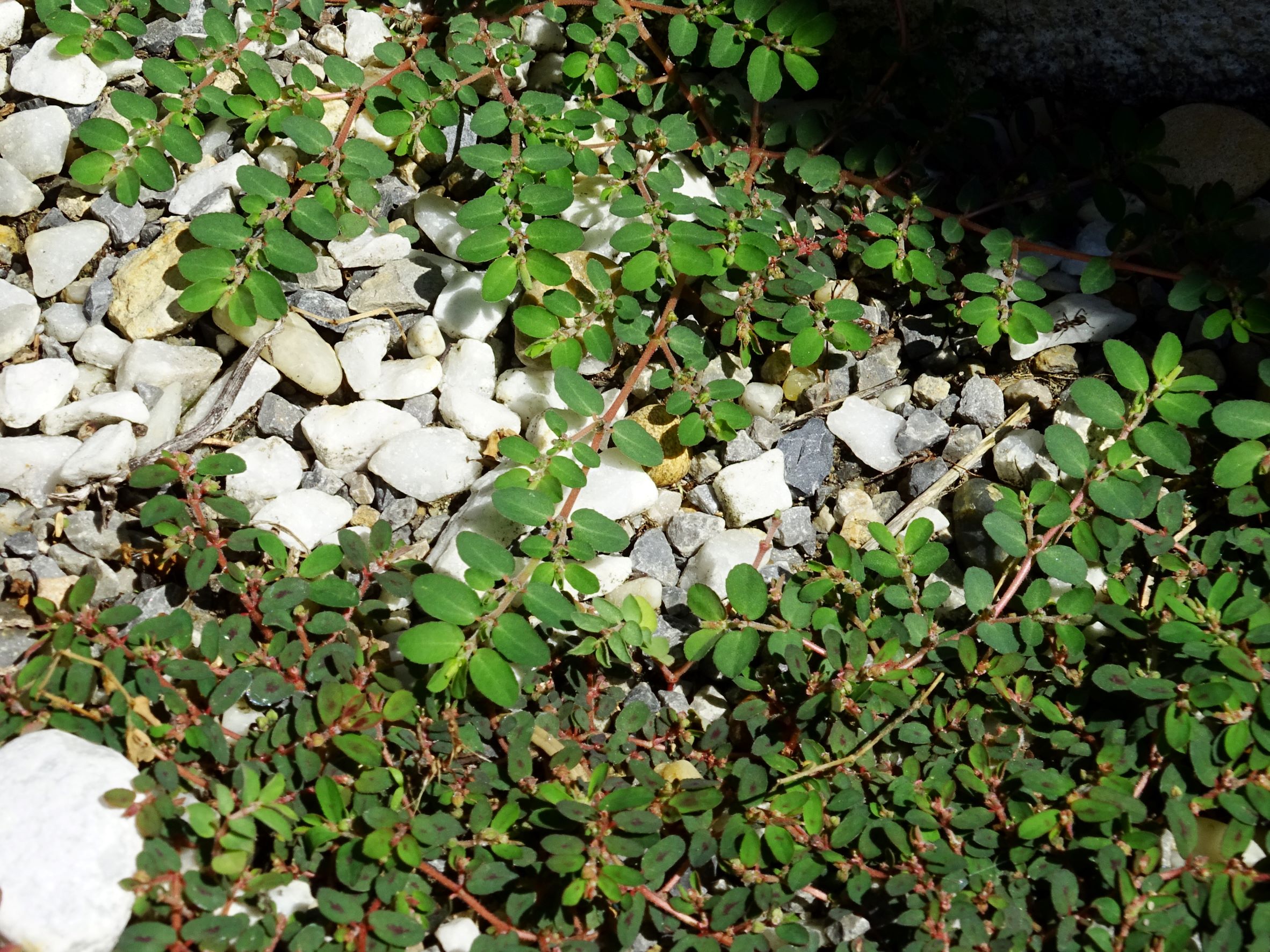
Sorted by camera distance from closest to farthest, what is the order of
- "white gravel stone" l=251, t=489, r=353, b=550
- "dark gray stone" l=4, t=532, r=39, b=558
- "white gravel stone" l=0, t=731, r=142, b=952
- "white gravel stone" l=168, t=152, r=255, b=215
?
"white gravel stone" l=0, t=731, r=142, b=952 → "dark gray stone" l=4, t=532, r=39, b=558 → "white gravel stone" l=251, t=489, r=353, b=550 → "white gravel stone" l=168, t=152, r=255, b=215

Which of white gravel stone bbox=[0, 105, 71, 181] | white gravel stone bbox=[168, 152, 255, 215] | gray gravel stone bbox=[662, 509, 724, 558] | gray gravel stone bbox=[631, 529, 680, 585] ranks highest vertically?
white gravel stone bbox=[0, 105, 71, 181]

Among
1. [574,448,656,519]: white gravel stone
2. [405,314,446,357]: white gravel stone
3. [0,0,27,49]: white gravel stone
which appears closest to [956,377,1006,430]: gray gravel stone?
[574,448,656,519]: white gravel stone

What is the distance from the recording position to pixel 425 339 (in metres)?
2.91

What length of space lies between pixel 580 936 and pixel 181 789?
2.80ft

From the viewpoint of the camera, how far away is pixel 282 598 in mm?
2422

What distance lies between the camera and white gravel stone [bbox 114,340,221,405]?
2748 millimetres

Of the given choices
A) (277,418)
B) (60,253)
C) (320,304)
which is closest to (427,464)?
(277,418)

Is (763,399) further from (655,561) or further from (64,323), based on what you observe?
(64,323)

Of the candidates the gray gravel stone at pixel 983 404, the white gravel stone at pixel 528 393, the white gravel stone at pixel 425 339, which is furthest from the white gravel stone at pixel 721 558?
the white gravel stone at pixel 425 339

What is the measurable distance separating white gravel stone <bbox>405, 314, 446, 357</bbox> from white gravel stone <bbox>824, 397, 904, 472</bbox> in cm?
104

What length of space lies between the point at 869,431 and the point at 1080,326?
0.62m

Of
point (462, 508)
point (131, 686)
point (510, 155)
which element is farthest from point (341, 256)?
point (131, 686)

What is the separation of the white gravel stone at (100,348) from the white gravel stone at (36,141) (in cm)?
51

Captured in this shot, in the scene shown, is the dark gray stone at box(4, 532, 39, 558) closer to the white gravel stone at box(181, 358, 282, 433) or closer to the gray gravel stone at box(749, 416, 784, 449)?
the white gravel stone at box(181, 358, 282, 433)
